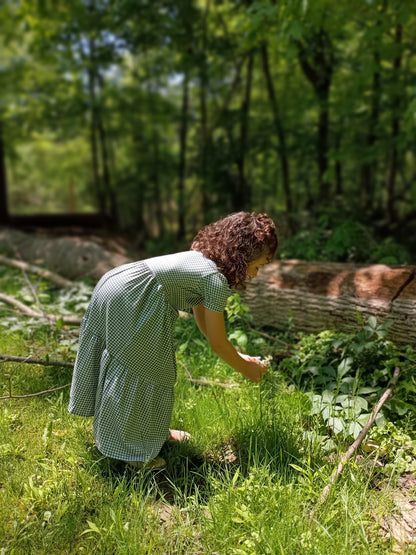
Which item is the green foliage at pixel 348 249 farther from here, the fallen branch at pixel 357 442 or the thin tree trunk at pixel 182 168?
the thin tree trunk at pixel 182 168

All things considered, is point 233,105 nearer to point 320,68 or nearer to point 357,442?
point 320,68

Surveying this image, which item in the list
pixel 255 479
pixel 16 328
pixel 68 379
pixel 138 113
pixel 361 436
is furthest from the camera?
A: pixel 138 113

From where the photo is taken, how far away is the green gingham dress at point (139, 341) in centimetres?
215

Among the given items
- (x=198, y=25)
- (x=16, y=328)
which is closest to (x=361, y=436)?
(x=16, y=328)

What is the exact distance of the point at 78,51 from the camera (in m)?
9.68

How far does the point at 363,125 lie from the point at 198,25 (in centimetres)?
348

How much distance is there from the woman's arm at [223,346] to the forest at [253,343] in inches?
15.7

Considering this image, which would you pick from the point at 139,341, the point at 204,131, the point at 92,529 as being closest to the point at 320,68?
the point at 204,131

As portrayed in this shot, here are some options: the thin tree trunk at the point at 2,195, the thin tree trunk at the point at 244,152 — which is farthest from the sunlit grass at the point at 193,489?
the thin tree trunk at the point at 2,195

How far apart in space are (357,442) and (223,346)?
3.00 ft

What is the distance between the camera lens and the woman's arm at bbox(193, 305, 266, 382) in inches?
84.1

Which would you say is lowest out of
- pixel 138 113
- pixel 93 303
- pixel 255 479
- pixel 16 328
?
pixel 255 479

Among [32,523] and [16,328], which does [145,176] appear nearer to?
[16,328]

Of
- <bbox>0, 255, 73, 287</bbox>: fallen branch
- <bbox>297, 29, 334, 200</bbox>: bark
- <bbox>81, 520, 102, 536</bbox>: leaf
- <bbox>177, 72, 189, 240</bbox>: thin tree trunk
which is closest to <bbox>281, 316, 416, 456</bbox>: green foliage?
<bbox>81, 520, 102, 536</bbox>: leaf
